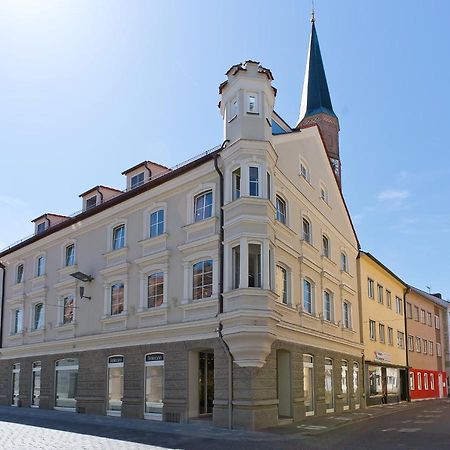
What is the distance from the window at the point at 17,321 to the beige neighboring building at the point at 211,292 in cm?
55

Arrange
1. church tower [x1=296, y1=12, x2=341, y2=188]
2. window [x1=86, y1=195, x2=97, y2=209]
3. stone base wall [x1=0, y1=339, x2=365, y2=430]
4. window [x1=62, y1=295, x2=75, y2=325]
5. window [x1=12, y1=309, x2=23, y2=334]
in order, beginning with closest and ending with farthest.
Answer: stone base wall [x1=0, y1=339, x2=365, y2=430]
window [x1=62, y1=295, x2=75, y2=325]
window [x1=86, y1=195, x2=97, y2=209]
window [x1=12, y1=309, x2=23, y2=334]
church tower [x1=296, y1=12, x2=341, y2=188]

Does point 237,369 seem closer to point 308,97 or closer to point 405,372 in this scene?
point 405,372

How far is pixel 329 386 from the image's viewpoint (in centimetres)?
2678

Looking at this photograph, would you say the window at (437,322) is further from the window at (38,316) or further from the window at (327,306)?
the window at (38,316)

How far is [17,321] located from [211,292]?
16.9 m

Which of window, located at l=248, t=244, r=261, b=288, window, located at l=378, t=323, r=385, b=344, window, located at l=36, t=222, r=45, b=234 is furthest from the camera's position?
window, located at l=378, t=323, r=385, b=344

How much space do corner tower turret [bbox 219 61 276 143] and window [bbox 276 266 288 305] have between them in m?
5.09

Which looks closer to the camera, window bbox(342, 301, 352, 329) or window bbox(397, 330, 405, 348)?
window bbox(342, 301, 352, 329)

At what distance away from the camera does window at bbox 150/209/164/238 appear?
23766 millimetres

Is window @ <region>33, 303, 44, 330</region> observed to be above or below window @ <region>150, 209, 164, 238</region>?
below

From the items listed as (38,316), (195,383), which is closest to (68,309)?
(38,316)

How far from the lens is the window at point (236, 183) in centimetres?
2066

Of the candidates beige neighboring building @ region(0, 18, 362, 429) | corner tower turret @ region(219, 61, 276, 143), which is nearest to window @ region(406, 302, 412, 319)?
beige neighboring building @ region(0, 18, 362, 429)

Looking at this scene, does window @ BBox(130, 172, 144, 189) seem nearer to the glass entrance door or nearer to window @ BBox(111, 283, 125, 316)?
window @ BBox(111, 283, 125, 316)
